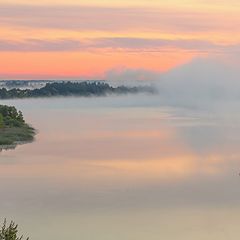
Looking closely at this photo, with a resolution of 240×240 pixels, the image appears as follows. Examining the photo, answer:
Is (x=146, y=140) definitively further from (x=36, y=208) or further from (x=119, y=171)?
(x=36, y=208)

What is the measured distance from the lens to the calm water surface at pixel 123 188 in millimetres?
6820

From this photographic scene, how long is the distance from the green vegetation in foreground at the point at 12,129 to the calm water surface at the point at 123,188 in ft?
1.34

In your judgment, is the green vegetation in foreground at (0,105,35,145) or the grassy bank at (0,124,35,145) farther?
the green vegetation in foreground at (0,105,35,145)

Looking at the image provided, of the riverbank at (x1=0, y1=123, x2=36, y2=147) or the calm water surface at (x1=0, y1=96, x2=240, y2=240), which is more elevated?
the riverbank at (x1=0, y1=123, x2=36, y2=147)

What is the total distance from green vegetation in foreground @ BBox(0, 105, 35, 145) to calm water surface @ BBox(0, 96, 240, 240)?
0.41 metres

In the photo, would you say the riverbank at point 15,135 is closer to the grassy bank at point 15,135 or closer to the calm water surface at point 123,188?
the grassy bank at point 15,135

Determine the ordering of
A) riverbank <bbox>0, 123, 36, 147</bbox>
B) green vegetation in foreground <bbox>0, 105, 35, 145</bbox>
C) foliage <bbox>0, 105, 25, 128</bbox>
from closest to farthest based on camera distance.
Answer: riverbank <bbox>0, 123, 36, 147</bbox> → green vegetation in foreground <bbox>0, 105, 35, 145</bbox> → foliage <bbox>0, 105, 25, 128</bbox>

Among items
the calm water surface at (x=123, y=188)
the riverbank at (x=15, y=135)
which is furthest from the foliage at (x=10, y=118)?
the calm water surface at (x=123, y=188)

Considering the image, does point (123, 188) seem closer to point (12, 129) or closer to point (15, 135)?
point (15, 135)

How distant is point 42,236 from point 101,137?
9946 millimetres

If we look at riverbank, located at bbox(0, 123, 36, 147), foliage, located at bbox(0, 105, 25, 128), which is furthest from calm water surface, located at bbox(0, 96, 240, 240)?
foliage, located at bbox(0, 105, 25, 128)

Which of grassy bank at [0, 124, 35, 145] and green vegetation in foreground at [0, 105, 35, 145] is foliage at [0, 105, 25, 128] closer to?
green vegetation in foreground at [0, 105, 35, 145]

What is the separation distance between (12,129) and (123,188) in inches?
302

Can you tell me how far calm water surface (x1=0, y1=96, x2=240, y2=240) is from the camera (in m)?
6.82
